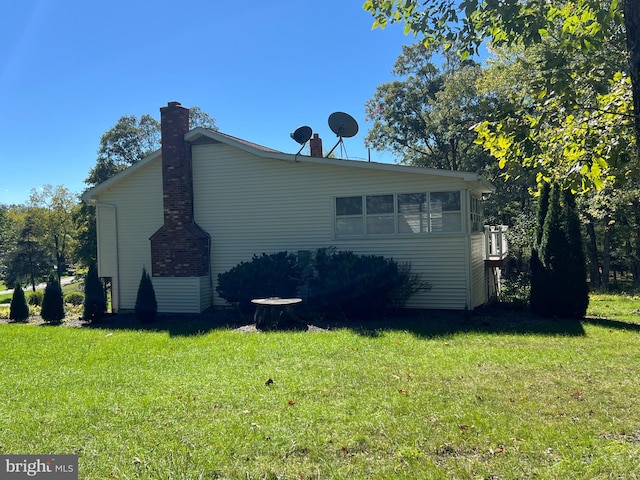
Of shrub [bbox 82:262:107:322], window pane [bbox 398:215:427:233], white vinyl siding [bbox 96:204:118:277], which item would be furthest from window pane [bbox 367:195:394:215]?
white vinyl siding [bbox 96:204:118:277]

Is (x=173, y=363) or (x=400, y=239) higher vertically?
(x=400, y=239)

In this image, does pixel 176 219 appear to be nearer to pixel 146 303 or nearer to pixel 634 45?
pixel 146 303

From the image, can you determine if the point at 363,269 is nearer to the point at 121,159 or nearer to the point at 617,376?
the point at 617,376

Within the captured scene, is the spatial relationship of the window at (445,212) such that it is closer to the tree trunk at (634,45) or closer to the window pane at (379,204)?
the window pane at (379,204)

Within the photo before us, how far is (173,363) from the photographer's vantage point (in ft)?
21.5

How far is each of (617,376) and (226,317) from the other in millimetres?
8529

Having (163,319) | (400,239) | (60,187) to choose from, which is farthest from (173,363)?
(60,187)

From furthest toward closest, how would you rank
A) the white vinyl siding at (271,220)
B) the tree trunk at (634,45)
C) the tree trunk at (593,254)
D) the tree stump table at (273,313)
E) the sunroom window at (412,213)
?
the tree trunk at (593,254)
the sunroom window at (412,213)
the white vinyl siding at (271,220)
the tree stump table at (273,313)
the tree trunk at (634,45)

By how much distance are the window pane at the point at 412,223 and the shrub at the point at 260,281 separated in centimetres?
279

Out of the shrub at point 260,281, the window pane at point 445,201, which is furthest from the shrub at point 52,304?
the window pane at point 445,201

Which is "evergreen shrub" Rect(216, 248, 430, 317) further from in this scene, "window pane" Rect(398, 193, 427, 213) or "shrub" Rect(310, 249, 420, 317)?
"window pane" Rect(398, 193, 427, 213)

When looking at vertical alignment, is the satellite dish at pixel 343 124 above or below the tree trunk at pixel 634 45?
above

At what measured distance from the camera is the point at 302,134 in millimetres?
13375

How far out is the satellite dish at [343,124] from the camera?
1286 centimetres
